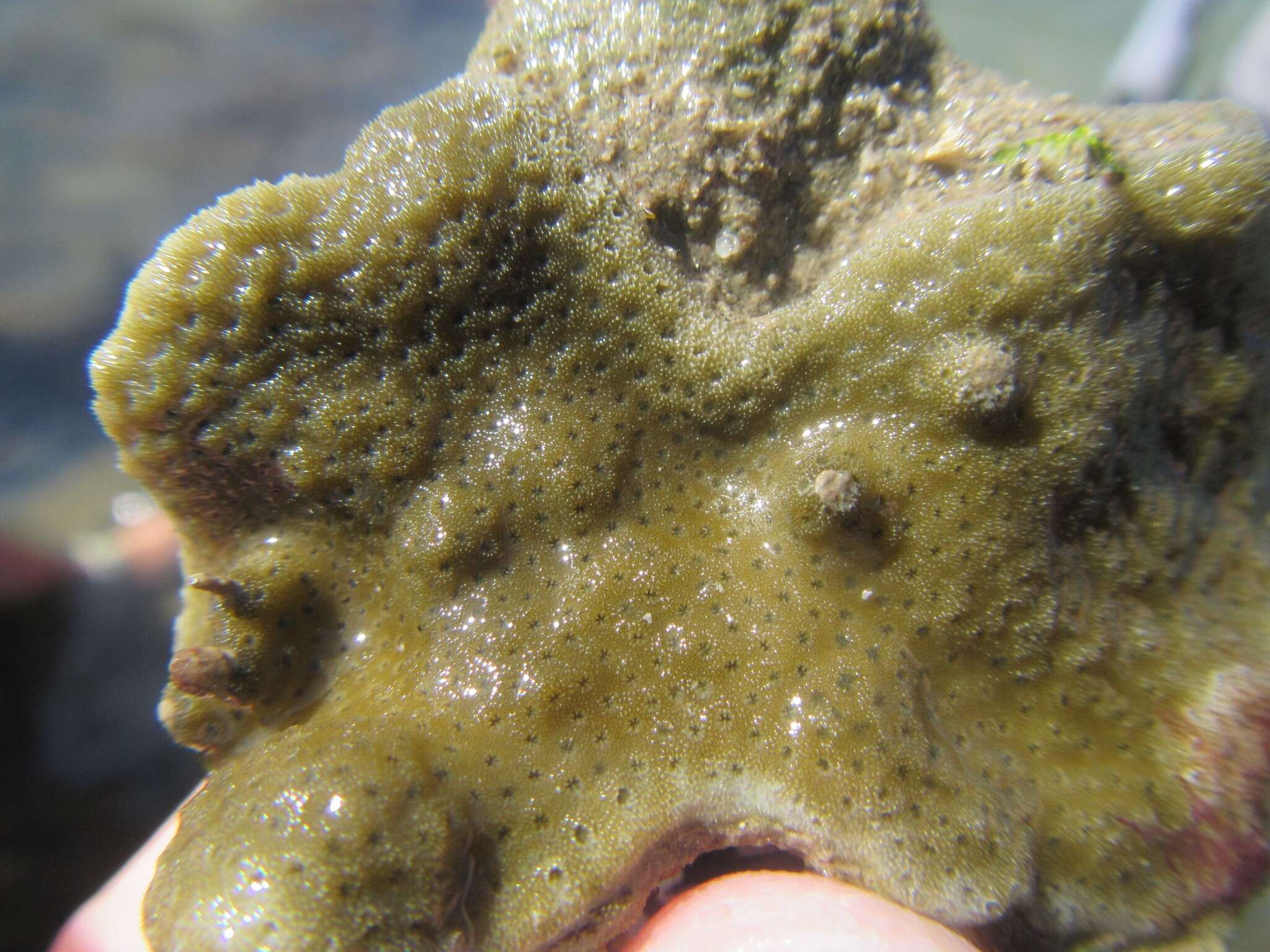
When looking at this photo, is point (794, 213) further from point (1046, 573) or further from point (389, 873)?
point (389, 873)

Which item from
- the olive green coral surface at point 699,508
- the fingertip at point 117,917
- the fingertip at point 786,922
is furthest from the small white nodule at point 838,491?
the fingertip at point 117,917

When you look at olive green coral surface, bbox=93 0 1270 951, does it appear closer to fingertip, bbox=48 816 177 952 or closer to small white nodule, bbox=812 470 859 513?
small white nodule, bbox=812 470 859 513

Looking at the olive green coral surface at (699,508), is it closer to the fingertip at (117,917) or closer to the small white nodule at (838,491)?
the small white nodule at (838,491)

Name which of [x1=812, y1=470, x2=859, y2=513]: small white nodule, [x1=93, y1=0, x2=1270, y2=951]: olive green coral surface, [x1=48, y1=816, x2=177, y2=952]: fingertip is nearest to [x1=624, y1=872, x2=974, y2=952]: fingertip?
[x1=93, y1=0, x2=1270, y2=951]: olive green coral surface

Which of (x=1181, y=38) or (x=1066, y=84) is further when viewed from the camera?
(x=1066, y=84)

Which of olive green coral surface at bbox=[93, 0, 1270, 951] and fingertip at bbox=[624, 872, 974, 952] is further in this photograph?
olive green coral surface at bbox=[93, 0, 1270, 951]

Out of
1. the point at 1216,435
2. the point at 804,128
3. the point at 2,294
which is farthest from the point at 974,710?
the point at 2,294

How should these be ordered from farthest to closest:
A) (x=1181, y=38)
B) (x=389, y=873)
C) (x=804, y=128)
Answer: (x=1181, y=38), (x=804, y=128), (x=389, y=873)
